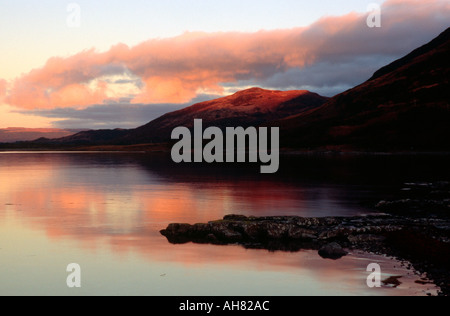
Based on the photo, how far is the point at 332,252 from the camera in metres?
26.5

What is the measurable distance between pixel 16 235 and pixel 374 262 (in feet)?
76.1

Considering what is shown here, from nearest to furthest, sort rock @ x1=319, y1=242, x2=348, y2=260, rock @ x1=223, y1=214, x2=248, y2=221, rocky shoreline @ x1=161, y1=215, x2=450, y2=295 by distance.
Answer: rock @ x1=319, y1=242, x2=348, y2=260
rocky shoreline @ x1=161, y1=215, x2=450, y2=295
rock @ x1=223, y1=214, x2=248, y2=221

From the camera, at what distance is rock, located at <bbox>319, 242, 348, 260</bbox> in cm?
2629

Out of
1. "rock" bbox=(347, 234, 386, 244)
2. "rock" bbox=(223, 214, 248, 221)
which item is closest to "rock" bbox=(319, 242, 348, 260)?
"rock" bbox=(347, 234, 386, 244)

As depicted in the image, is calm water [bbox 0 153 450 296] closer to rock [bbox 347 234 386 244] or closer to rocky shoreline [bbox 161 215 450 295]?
rocky shoreline [bbox 161 215 450 295]

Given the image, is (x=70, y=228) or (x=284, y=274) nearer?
(x=284, y=274)

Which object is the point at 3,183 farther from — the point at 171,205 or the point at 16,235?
the point at 16,235

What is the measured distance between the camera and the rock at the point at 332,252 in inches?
1035

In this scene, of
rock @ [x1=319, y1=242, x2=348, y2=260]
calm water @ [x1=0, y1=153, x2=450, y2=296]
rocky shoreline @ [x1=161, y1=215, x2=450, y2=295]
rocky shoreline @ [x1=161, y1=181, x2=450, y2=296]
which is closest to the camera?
calm water @ [x1=0, y1=153, x2=450, y2=296]

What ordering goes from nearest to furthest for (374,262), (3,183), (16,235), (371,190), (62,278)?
(62,278), (374,262), (16,235), (371,190), (3,183)

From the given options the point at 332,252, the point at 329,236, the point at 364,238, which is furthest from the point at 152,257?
the point at 364,238

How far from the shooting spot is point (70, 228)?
35875 mm

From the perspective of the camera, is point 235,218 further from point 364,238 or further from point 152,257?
point 152,257
